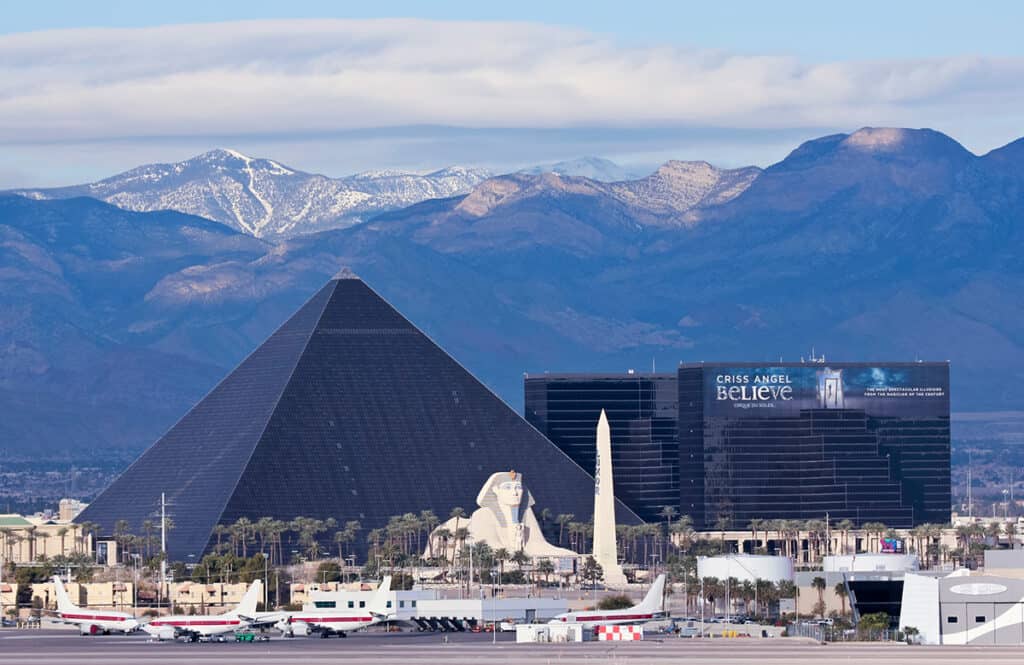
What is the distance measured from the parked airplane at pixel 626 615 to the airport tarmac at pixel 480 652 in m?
7.93

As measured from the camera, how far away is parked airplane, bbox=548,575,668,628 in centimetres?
16162

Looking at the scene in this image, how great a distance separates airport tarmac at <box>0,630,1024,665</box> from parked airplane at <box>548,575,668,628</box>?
7.93 m

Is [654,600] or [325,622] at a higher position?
[654,600]

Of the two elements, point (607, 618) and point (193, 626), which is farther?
point (607, 618)

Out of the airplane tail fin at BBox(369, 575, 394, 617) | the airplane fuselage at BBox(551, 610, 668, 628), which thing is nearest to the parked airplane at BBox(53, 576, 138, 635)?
the airplane tail fin at BBox(369, 575, 394, 617)

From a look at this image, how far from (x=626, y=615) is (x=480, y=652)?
36111 millimetres

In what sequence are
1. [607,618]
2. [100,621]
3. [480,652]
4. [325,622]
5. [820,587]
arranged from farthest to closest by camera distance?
[820,587] < [100,621] < [325,622] < [607,618] < [480,652]

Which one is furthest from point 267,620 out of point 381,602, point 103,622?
point 103,622

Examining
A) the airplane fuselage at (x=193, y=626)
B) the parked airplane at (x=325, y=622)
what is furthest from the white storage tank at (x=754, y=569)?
the airplane fuselage at (x=193, y=626)

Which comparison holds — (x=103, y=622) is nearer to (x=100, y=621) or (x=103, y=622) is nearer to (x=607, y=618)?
(x=100, y=621)

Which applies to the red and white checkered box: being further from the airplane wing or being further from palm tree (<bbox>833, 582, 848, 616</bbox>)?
the airplane wing

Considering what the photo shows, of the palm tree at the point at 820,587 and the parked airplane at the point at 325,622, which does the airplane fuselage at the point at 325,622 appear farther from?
the palm tree at the point at 820,587

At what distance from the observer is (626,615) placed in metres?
167

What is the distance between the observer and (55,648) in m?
142
